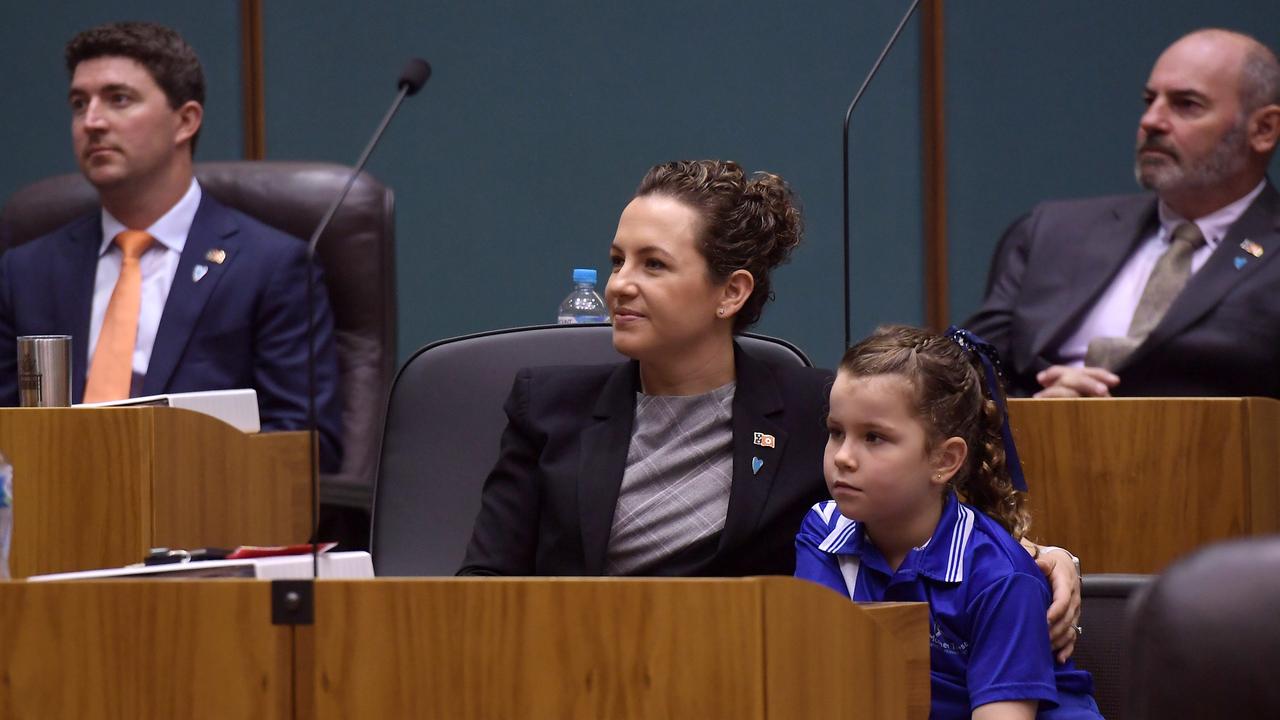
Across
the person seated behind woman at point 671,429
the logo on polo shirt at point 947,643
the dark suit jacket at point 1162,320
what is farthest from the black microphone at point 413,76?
the dark suit jacket at point 1162,320

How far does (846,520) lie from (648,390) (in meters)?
0.36

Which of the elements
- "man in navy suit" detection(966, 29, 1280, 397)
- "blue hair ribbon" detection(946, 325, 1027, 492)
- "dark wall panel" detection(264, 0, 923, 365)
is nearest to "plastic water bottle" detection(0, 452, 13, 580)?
"blue hair ribbon" detection(946, 325, 1027, 492)

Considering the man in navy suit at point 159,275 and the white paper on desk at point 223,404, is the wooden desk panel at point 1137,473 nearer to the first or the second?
the white paper on desk at point 223,404

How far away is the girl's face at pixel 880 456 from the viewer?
1.75m

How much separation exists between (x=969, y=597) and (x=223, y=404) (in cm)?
120

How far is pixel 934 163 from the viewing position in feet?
13.0

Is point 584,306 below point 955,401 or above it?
above

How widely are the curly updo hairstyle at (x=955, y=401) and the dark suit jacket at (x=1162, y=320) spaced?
948 mm

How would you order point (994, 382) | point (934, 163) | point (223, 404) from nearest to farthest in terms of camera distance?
point (994, 382), point (223, 404), point (934, 163)

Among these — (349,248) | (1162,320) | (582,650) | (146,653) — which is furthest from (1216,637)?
(349,248)

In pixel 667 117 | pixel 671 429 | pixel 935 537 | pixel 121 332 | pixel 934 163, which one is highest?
pixel 667 117

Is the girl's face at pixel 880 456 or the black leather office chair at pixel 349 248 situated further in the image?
the black leather office chair at pixel 349 248

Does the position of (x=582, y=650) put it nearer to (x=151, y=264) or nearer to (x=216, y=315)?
(x=216, y=315)

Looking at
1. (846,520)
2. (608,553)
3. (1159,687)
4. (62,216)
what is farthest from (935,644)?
(62,216)
